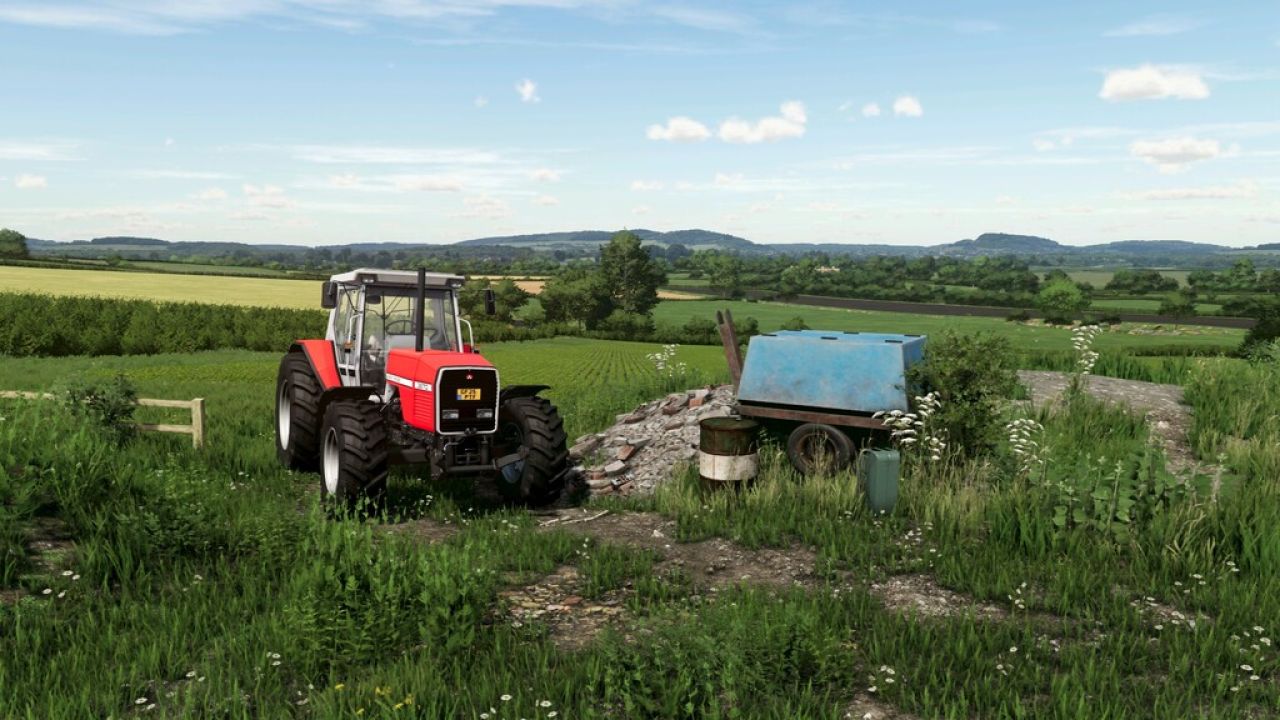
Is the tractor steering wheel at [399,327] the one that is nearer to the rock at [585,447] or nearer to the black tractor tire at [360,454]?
the black tractor tire at [360,454]

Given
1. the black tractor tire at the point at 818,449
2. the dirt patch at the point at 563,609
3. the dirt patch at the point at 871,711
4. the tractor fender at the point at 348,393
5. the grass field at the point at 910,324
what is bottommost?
the grass field at the point at 910,324

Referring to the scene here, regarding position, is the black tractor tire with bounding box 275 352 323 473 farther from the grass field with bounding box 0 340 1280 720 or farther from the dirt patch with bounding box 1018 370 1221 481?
the dirt patch with bounding box 1018 370 1221 481

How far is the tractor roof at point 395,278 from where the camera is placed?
9.88 metres

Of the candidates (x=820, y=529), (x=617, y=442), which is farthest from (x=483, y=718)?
(x=617, y=442)

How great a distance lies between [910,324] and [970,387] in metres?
70.1

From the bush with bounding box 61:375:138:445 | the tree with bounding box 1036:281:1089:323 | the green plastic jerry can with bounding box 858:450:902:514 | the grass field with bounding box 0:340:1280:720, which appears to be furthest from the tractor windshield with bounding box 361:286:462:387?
the tree with bounding box 1036:281:1089:323

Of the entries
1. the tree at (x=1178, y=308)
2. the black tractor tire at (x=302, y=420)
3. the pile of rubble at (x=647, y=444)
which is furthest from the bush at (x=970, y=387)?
the tree at (x=1178, y=308)

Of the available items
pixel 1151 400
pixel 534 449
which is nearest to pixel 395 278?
pixel 534 449

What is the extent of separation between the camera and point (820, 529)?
822 centimetres

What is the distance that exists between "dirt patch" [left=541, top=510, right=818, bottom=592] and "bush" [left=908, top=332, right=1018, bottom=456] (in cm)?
332

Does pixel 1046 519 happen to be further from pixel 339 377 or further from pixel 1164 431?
pixel 339 377

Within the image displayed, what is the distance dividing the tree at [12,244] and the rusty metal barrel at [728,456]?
98235mm

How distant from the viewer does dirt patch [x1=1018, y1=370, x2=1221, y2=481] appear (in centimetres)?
1152

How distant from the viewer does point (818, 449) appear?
10422 mm
